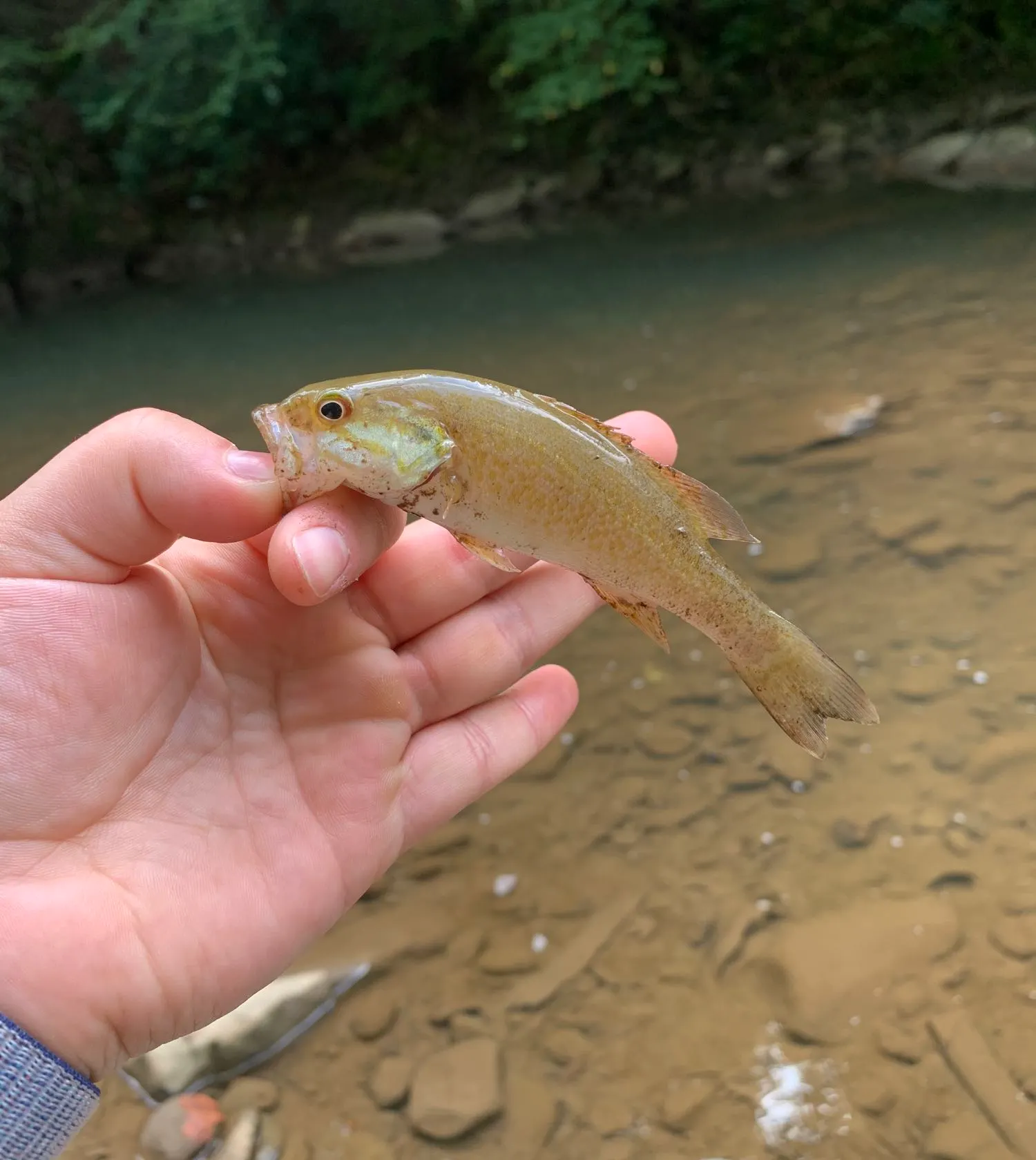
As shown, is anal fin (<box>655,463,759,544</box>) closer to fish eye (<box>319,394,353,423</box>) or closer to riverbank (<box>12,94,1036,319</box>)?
fish eye (<box>319,394,353,423</box>)

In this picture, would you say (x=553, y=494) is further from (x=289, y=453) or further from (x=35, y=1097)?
(x=35, y=1097)

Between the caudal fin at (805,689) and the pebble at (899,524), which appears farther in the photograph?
the pebble at (899,524)

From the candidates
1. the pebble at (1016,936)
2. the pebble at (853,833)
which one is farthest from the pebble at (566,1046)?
the pebble at (1016,936)

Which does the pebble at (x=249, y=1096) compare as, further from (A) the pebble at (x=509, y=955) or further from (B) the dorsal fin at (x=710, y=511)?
(B) the dorsal fin at (x=710, y=511)

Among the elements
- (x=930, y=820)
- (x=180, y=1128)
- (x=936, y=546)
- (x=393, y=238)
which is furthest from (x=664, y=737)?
(x=393, y=238)

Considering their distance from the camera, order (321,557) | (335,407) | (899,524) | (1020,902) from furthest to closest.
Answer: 1. (899,524)
2. (1020,902)
3. (335,407)
4. (321,557)

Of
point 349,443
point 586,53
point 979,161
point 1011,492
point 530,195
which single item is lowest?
point 1011,492
